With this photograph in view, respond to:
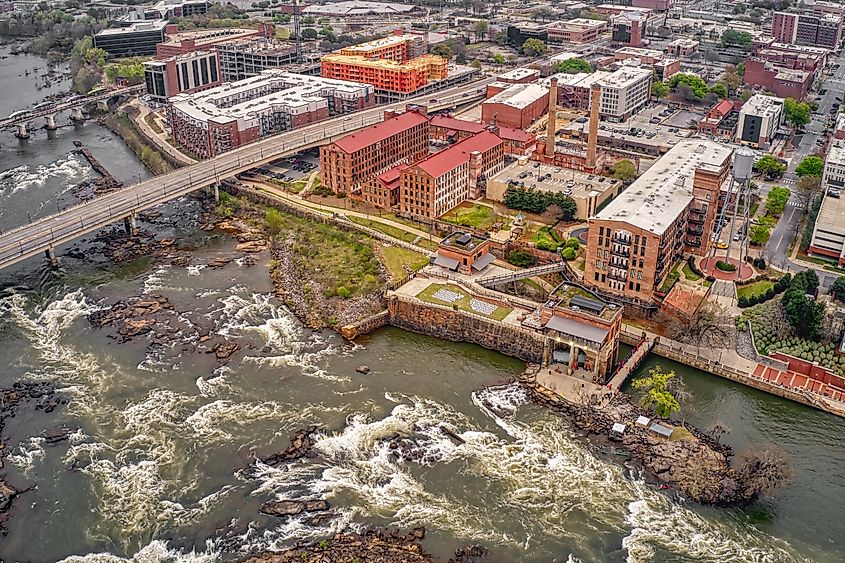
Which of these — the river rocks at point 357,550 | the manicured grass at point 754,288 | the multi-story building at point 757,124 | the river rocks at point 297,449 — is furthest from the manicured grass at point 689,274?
the multi-story building at point 757,124

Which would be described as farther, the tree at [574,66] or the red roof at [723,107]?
the tree at [574,66]

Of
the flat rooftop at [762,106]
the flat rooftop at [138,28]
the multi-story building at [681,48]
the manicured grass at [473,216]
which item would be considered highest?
the flat rooftop at [138,28]

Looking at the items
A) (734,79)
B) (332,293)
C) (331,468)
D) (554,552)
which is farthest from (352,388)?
(734,79)

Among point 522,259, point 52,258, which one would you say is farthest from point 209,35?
point 522,259

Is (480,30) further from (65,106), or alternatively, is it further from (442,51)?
(65,106)

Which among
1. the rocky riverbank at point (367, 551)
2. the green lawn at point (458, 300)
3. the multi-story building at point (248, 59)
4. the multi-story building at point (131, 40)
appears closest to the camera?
the rocky riverbank at point (367, 551)

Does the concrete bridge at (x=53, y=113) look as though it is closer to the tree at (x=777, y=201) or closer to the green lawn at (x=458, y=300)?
the green lawn at (x=458, y=300)
